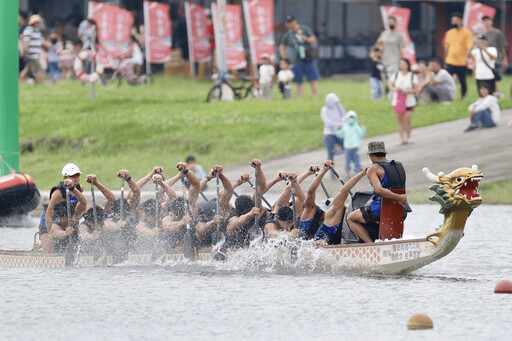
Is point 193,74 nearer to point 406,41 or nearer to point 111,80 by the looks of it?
point 111,80

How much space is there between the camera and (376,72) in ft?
99.5

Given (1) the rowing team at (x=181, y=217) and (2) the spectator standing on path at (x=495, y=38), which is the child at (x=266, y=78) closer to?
(2) the spectator standing on path at (x=495, y=38)

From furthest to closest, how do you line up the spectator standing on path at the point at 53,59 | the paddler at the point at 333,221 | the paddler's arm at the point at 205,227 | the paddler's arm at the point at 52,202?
the spectator standing on path at the point at 53,59 < the paddler's arm at the point at 52,202 < the paddler's arm at the point at 205,227 < the paddler at the point at 333,221

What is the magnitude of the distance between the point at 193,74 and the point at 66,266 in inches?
864

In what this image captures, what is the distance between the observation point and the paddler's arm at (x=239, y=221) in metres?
14.9

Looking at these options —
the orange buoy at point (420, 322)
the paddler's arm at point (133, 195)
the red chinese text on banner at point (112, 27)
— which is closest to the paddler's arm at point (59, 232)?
→ the paddler's arm at point (133, 195)

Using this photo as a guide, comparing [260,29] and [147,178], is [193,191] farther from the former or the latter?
Result: [260,29]

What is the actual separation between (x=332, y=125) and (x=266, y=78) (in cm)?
743

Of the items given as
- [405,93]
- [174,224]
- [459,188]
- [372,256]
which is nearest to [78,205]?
[174,224]

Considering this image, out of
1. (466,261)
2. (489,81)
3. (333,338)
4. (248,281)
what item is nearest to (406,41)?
(489,81)

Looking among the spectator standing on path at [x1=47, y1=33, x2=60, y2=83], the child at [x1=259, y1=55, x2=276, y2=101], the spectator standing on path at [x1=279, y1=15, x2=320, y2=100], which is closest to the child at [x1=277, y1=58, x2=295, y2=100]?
the spectator standing on path at [x1=279, y1=15, x2=320, y2=100]

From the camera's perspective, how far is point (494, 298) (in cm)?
1282

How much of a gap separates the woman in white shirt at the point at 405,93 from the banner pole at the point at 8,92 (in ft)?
24.6

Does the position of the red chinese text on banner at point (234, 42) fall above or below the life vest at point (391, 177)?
above
